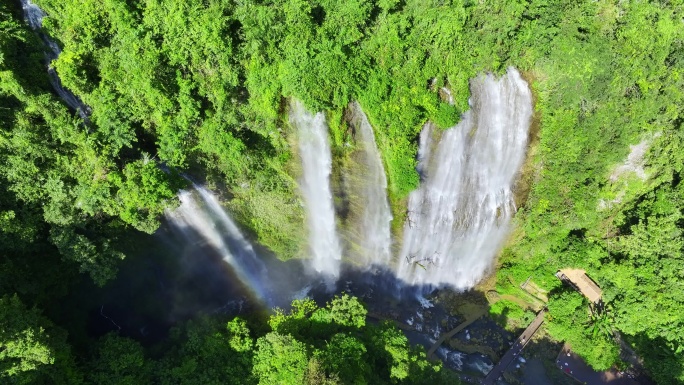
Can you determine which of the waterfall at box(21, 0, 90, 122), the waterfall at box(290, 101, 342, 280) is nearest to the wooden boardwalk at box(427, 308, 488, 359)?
the waterfall at box(290, 101, 342, 280)

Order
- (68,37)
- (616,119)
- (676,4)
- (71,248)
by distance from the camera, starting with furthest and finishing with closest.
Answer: (616,119) → (676,4) → (71,248) → (68,37)

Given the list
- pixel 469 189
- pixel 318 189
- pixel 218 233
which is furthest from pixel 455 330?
pixel 218 233

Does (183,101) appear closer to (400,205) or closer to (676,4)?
(400,205)

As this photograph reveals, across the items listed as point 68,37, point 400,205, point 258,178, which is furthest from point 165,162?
point 400,205

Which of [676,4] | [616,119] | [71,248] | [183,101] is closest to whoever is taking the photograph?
[183,101]

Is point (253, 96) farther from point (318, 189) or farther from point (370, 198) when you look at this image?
point (370, 198)

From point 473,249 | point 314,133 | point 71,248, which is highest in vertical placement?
point 473,249

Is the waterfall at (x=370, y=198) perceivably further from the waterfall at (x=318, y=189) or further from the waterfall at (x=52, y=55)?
the waterfall at (x=52, y=55)
